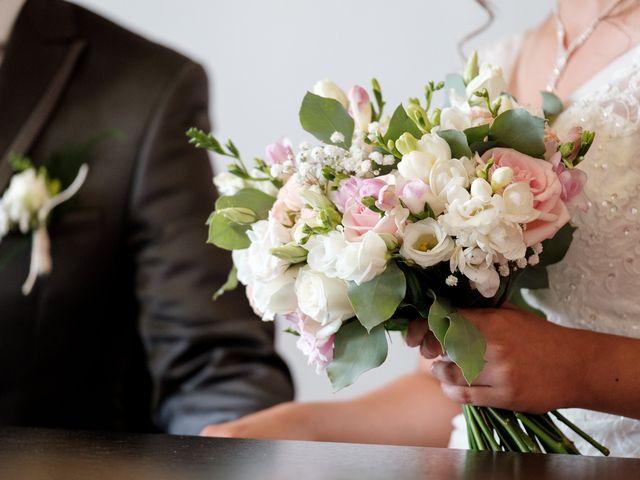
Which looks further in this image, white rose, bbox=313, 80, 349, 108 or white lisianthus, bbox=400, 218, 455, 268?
white rose, bbox=313, 80, 349, 108

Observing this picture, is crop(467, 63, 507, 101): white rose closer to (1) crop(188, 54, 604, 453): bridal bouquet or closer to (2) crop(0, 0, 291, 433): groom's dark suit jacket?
(1) crop(188, 54, 604, 453): bridal bouquet

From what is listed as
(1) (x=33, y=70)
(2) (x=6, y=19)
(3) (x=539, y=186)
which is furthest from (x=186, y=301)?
(3) (x=539, y=186)

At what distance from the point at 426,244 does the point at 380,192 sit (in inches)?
2.5

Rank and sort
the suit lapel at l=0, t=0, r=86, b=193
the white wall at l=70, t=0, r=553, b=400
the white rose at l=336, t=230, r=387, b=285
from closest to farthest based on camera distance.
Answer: the white rose at l=336, t=230, r=387, b=285
the suit lapel at l=0, t=0, r=86, b=193
the white wall at l=70, t=0, r=553, b=400

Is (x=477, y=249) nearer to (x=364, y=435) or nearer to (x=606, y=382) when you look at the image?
(x=606, y=382)

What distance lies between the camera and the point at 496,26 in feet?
7.20

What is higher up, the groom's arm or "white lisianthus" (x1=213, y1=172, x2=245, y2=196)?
"white lisianthus" (x1=213, y1=172, x2=245, y2=196)

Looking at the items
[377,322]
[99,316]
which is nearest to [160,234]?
[99,316]

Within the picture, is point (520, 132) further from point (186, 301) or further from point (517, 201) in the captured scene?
point (186, 301)

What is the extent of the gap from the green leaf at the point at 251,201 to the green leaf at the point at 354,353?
0.15 m

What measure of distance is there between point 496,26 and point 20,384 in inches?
50.9

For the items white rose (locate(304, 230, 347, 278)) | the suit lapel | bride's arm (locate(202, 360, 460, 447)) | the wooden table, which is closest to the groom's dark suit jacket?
the suit lapel

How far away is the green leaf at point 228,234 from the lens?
92 cm

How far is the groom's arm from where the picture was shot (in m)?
1.67
